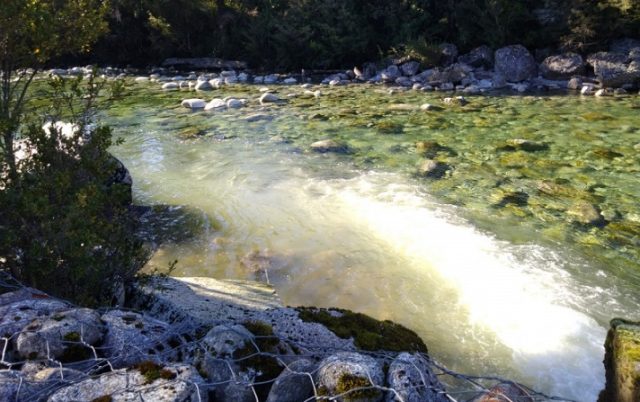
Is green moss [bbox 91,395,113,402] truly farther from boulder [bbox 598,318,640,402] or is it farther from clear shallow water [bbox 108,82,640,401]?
boulder [bbox 598,318,640,402]

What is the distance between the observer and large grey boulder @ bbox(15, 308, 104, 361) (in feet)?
7.79

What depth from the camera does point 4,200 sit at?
3.31 meters

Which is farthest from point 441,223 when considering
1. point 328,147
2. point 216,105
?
point 216,105

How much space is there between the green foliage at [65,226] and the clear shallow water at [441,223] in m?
1.38

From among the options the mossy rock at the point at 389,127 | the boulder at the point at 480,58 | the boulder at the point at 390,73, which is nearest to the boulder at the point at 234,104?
the mossy rock at the point at 389,127

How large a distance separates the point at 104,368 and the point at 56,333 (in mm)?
321

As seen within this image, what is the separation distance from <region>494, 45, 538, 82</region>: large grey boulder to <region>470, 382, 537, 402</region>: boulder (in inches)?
617

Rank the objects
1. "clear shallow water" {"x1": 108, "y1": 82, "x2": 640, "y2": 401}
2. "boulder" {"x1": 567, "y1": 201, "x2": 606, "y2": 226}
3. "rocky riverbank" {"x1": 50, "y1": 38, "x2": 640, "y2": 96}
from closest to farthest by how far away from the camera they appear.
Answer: "clear shallow water" {"x1": 108, "y1": 82, "x2": 640, "y2": 401} → "boulder" {"x1": 567, "y1": 201, "x2": 606, "y2": 226} → "rocky riverbank" {"x1": 50, "y1": 38, "x2": 640, "y2": 96}

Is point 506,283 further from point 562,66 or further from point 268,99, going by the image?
point 562,66

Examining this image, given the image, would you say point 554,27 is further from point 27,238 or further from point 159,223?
point 27,238

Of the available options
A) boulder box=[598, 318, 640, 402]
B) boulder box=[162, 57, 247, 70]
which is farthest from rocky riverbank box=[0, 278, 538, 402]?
boulder box=[162, 57, 247, 70]

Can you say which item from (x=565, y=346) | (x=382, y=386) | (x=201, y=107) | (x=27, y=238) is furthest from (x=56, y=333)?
(x=201, y=107)

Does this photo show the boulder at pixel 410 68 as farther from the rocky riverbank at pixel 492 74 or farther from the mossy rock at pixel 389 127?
the mossy rock at pixel 389 127

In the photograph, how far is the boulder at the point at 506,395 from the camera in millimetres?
2285
